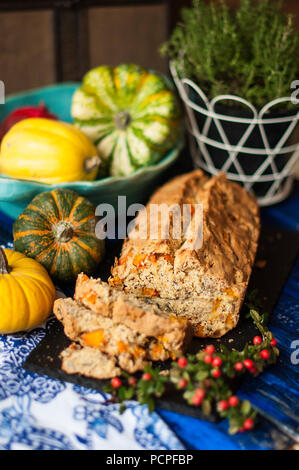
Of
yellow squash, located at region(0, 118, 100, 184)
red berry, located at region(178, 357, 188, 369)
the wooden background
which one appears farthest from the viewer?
the wooden background

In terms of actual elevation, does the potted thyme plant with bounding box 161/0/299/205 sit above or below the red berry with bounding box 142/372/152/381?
above

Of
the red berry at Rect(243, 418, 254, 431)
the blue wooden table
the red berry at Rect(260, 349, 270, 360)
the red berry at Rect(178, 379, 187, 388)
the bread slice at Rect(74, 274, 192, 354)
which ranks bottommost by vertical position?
the blue wooden table

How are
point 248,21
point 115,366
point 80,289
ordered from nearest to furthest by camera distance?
point 115,366 < point 80,289 < point 248,21

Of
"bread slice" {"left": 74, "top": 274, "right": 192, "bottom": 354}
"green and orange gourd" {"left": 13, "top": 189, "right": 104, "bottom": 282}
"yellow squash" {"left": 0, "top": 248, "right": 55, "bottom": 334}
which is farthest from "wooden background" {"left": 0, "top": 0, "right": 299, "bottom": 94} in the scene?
"bread slice" {"left": 74, "top": 274, "right": 192, "bottom": 354}

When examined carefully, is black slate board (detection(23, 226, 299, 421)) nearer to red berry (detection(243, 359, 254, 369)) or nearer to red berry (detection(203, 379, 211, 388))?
red berry (detection(203, 379, 211, 388))

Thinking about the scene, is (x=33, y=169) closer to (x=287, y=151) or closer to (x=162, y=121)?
(x=162, y=121)

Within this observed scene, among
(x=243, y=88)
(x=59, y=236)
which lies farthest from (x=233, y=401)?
(x=243, y=88)

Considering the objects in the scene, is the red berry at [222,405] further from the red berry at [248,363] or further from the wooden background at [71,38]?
the wooden background at [71,38]
